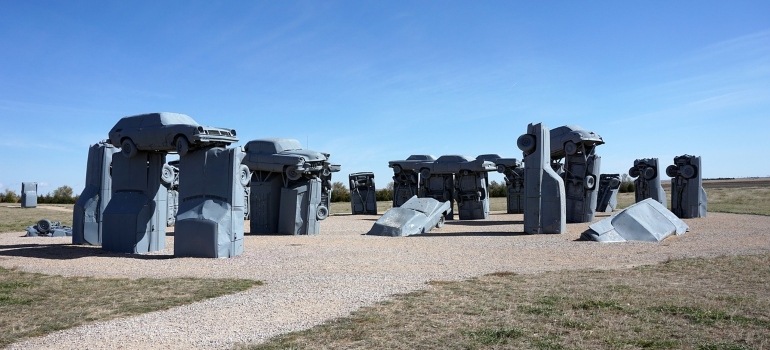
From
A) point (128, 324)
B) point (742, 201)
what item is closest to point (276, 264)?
point (128, 324)

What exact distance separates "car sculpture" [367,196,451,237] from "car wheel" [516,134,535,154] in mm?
4160

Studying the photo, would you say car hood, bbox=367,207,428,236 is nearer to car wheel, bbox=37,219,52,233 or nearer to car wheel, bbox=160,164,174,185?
car wheel, bbox=160,164,174,185

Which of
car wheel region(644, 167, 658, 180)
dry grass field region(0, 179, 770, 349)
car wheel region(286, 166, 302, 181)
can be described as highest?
car wheel region(644, 167, 658, 180)

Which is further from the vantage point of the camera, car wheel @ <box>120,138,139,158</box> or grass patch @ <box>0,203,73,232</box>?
grass patch @ <box>0,203,73,232</box>

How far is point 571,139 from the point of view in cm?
2172

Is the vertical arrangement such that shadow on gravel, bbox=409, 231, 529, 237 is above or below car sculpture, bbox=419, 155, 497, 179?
below

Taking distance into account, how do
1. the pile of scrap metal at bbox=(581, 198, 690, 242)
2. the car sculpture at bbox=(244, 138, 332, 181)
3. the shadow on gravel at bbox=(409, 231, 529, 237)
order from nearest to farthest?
the pile of scrap metal at bbox=(581, 198, 690, 242) → the shadow on gravel at bbox=(409, 231, 529, 237) → the car sculpture at bbox=(244, 138, 332, 181)

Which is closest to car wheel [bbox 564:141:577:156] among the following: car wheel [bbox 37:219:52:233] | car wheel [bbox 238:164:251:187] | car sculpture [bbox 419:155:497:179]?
car sculpture [bbox 419:155:497:179]

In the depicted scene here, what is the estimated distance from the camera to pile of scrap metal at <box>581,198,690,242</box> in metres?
15.5

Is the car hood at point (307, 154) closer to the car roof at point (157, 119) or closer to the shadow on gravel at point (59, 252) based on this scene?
the car roof at point (157, 119)

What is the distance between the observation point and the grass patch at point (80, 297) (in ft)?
22.0

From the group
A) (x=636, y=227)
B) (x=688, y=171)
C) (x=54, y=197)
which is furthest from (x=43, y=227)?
(x=54, y=197)

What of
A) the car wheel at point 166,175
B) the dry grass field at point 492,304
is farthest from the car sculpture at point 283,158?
the dry grass field at point 492,304

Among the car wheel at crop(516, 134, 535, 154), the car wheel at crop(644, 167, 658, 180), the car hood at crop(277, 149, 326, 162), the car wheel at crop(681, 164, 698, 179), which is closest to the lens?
the car wheel at crop(516, 134, 535, 154)
